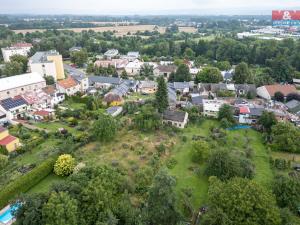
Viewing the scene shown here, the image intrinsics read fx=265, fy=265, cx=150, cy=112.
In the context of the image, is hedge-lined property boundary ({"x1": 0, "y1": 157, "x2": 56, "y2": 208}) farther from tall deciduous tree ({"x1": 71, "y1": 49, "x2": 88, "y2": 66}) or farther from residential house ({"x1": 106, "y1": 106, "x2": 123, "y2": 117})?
tall deciduous tree ({"x1": 71, "y1": 49, "x2": 88, "y2": 66})

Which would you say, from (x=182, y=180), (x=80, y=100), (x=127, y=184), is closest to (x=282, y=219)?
(x=182, y=180)

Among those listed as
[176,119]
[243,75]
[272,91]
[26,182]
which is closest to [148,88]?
[176,119]

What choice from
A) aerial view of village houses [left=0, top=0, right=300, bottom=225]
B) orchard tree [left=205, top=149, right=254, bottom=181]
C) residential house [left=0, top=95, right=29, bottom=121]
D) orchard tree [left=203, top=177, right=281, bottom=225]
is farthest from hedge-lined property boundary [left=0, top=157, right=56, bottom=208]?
residential house [left=0, top=95, right=29, bottom=121]

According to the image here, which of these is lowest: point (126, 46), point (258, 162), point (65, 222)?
point (258, 162)

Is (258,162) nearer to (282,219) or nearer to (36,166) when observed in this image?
(282,219)

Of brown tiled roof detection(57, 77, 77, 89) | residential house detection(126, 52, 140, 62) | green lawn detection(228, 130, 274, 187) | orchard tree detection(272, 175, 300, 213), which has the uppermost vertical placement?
residential house detection(126, 52, 140, 62)

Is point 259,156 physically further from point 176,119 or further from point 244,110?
point 176,119
